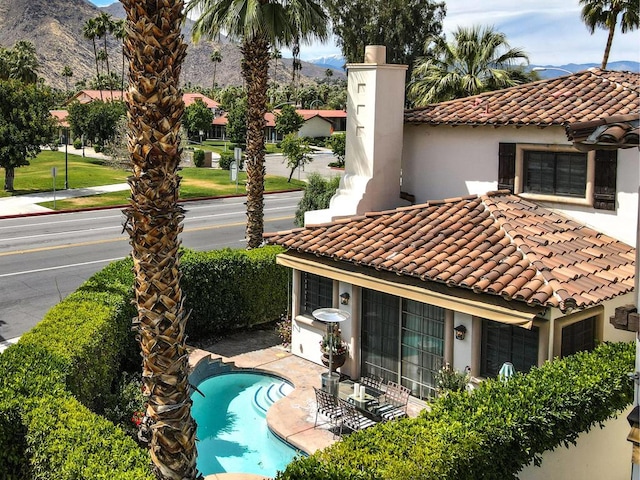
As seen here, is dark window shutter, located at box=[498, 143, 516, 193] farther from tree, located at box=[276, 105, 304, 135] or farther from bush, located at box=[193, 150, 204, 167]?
tree, located at box=[276, 105, 304, 135]

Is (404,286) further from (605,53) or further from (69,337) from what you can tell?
(605,53)

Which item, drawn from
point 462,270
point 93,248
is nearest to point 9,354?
point 462,270

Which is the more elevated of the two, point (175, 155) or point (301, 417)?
point (175, 155)

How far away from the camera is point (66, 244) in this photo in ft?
96.7

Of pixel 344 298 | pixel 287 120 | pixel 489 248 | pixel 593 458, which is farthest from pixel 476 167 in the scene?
pixel 287 120

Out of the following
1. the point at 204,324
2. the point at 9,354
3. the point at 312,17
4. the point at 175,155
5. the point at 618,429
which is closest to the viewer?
the point at 175,155

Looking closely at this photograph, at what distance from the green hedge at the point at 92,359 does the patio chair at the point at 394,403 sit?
505cm

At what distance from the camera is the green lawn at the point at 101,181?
43.3 m

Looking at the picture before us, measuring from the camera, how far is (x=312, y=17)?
20.2 metres

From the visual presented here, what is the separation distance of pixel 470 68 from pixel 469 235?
50.1 feet

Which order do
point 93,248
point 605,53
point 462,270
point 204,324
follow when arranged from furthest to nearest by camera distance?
1. point 605,53
2. point 93,248
3. point 204,324
4. point 462,270

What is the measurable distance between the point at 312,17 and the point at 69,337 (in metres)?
12.7

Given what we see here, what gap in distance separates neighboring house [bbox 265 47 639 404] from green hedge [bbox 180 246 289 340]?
1773 millimetres

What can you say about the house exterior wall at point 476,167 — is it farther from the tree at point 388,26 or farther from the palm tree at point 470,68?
the tree at point 388,26
